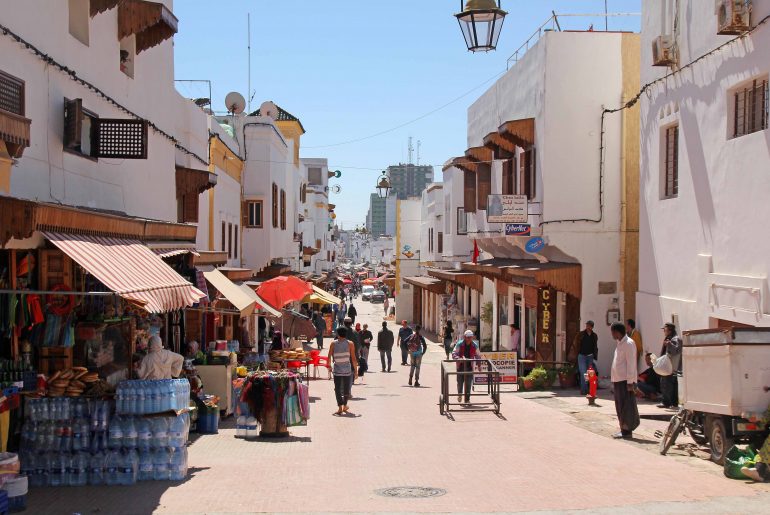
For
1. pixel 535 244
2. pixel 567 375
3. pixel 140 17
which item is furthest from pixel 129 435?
pixel 535 244

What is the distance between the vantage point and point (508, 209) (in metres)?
22.4

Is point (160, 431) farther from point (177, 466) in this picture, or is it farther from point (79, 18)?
point (79, 18)

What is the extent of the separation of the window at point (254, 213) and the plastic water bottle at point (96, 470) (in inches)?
870

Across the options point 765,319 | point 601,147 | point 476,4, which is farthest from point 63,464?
point 601,147

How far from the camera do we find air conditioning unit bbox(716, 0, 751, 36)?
1304 cm

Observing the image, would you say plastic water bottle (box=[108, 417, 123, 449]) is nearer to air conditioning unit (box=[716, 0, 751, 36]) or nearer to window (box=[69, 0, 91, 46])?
window (box=[69, 0, 91, 46])

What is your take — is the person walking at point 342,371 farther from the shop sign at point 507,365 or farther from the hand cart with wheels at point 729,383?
the hand cart with wheels at point 729,383

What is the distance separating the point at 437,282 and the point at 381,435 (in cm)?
2915

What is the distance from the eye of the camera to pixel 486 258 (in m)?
32.2

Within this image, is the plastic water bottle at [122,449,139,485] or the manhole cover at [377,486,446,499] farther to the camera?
the plastic water bottle at [122,449,139,485]

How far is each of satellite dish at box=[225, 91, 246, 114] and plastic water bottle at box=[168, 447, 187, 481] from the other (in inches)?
920

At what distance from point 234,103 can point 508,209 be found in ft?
43.3


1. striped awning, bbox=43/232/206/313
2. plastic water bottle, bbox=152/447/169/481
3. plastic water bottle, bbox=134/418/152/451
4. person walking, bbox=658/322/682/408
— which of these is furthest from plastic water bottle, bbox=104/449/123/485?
person walking, bbox=658/322/682/408

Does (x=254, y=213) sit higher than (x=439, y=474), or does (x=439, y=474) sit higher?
(x=254, y=213)
